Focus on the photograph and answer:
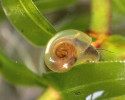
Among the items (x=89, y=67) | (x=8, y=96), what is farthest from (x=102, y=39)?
(x=8, y=96)

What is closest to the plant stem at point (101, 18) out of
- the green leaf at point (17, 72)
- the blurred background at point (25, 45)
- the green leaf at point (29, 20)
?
the green leaf at point (29, 20)

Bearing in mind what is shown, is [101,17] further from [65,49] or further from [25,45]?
[25,45]

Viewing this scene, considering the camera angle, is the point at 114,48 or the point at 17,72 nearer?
the point at 114,48

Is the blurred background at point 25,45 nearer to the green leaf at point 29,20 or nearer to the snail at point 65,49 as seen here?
the green leaf at point 29,20

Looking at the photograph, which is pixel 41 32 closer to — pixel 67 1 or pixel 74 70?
pixel 74 70

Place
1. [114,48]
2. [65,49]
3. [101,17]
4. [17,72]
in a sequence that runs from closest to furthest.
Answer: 1. [65,49]
2. [114,48]
3. [101,17]
4. [17,72]

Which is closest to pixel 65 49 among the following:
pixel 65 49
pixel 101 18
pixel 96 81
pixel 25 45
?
pixel 65 49

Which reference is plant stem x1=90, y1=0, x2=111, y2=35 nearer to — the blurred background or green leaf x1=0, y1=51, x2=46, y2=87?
green leaf x1=0, y1=51, x2=46, y2=87
